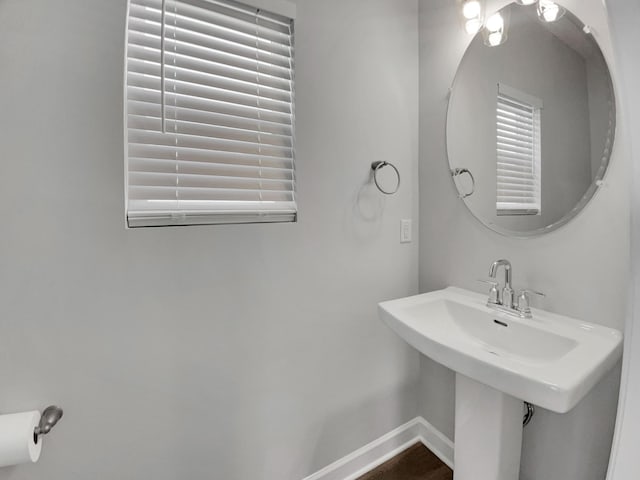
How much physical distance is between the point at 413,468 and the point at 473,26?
205cm

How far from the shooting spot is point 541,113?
1131 mm

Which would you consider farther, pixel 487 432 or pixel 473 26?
pixel 473 26

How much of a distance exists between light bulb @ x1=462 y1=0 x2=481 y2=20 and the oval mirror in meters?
0.08

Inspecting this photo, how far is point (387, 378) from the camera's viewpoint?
1.52 metres

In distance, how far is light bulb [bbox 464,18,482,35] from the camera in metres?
1.26

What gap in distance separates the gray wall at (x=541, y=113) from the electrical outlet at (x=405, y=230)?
1.03ft

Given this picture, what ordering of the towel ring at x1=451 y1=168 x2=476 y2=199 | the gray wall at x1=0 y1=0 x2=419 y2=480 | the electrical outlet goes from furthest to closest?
the electrical outlet
the towel ring at x1=451 y1=168 x2=476 y2=199
the gray wall at x1=0 y1=0 x2=419 y2=480

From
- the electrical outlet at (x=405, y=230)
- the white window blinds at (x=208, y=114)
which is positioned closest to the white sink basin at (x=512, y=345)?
the electrical outlet at (x=405, y=230)

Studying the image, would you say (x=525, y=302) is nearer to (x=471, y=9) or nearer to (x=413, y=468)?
(x=413, y=468)

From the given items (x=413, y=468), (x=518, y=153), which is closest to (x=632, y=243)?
(x=518, y=153)

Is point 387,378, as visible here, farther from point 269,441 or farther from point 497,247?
point 497,247

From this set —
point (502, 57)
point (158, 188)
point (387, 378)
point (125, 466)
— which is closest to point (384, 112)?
point (502, 57)

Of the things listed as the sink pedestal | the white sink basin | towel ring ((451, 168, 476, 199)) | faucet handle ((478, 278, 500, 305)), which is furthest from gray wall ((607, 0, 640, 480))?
towel ring ((451, 168, 476, 199))

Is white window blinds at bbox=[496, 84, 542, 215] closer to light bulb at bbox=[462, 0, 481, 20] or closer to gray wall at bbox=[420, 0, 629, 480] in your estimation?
gray wall at bbox=[420, 0, 629, 480]
